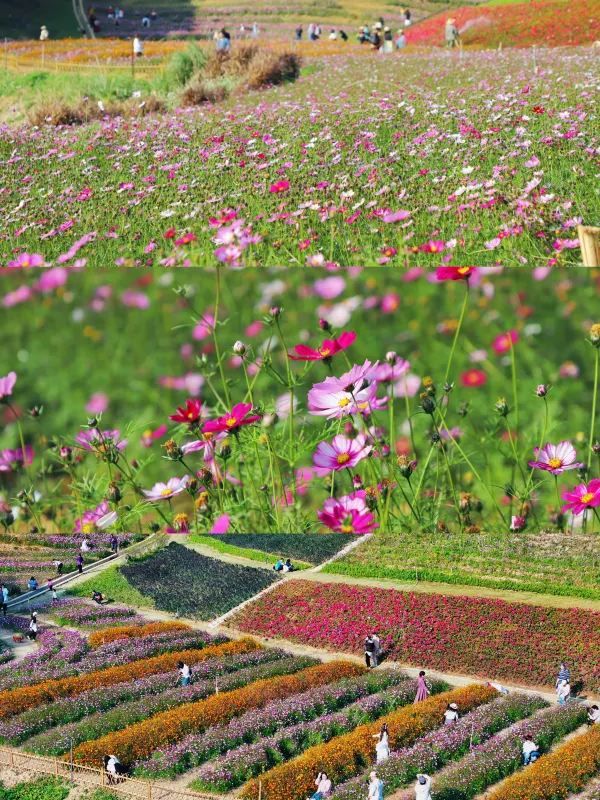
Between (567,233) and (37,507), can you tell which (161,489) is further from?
(567,233)

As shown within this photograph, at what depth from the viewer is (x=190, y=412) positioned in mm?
6418

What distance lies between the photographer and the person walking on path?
8883mm

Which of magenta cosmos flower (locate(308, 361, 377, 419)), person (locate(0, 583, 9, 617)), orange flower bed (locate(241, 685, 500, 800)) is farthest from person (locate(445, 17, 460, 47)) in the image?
person (locate(0, 583, 9, 617))

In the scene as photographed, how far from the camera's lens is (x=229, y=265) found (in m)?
5.33

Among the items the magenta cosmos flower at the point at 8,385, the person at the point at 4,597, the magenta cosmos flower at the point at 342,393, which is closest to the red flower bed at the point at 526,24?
the magenta cosmos flower at the point at 342,393

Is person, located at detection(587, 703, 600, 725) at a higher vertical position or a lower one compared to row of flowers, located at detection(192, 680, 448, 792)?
higher

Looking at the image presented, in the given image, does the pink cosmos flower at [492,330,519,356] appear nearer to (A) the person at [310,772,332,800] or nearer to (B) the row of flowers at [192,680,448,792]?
(A) the person at [310,772,332,800]

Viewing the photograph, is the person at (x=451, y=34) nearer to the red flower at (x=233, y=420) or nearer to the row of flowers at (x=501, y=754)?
the red flower at (x=233, y=420)

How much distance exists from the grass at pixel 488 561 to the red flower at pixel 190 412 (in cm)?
139

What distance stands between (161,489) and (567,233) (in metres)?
2.86

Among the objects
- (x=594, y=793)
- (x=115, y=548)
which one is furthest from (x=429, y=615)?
(x=115, y=548)

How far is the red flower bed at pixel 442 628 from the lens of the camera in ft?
A: 27.7

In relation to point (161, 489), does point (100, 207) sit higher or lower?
higher

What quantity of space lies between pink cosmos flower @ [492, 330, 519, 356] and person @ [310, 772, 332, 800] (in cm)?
357
